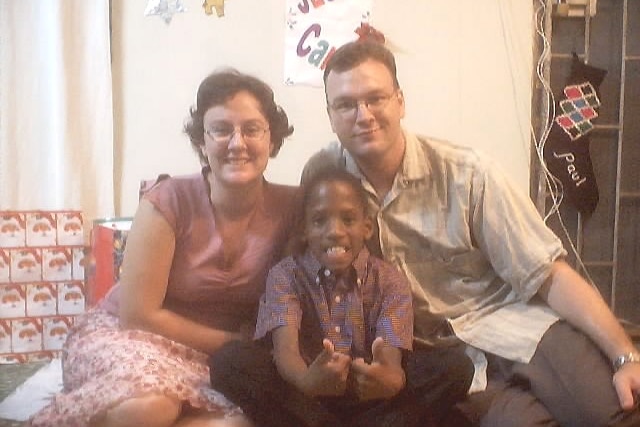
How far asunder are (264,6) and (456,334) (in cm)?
133

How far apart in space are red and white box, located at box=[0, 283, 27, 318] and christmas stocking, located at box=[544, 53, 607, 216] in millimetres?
1749

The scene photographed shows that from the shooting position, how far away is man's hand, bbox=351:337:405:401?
1154 millimetres

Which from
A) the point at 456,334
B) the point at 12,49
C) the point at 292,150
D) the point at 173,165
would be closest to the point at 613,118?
the point at 292,150

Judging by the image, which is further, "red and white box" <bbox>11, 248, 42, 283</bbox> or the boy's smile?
"red and white box" <bbox>11, 248, 42, 283</bbox>

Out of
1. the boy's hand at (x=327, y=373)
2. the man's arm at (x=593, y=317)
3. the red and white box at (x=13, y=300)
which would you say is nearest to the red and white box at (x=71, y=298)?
the red and white box at (x=13, y=300)

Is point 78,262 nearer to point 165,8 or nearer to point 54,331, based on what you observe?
point 54,331

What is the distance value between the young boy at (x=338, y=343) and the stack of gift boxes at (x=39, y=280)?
42.8 inches

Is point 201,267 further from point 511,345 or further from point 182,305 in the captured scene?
point 511,345

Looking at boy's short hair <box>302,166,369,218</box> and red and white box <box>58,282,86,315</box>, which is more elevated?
boy's short hair <box>302,166,369,218</box>

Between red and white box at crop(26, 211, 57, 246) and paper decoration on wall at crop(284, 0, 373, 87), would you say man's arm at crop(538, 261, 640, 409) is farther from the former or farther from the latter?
red and white box at crop(26, 211, 57, 246)

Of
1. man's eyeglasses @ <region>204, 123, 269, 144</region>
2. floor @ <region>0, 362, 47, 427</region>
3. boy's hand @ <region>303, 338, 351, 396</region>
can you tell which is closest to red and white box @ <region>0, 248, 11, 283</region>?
floor @ <region>0, 362, 47, 427</region>

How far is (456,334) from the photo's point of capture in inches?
55.0

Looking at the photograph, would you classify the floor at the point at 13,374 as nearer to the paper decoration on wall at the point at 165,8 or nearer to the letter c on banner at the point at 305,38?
the paper decoration on wall at the point at 165,8

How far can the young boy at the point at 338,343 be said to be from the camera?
45.8 inches
